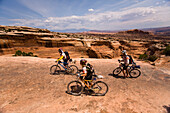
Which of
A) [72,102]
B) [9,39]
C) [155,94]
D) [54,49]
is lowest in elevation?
[155,94]

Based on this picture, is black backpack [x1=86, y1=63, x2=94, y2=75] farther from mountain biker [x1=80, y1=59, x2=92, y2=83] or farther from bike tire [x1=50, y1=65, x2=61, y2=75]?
bike tire [x1=50, y1=65, x2=61, y2=75]

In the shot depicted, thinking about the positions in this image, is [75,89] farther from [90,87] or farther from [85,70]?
[85,70]

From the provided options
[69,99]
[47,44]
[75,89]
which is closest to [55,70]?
[75,89]

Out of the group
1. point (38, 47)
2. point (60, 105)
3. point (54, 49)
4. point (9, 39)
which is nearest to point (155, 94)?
point (60, 105)

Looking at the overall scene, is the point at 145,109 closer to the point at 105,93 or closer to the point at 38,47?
the point at 105,93

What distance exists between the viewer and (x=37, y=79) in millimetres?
5996

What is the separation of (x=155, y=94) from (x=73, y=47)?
55.3 feet

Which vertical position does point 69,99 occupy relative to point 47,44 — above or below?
below

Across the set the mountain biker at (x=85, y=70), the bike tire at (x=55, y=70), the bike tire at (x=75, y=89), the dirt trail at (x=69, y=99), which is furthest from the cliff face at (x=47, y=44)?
the mountain biker at (x=85, y=70)

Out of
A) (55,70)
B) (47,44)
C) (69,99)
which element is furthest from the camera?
(47,44)

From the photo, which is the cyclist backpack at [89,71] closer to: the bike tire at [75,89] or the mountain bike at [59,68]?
the bike tire at [75,89]

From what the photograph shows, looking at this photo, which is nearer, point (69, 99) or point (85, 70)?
point (85, 70)

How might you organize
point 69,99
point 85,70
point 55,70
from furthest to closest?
point 55,70, point 69,99, point 85,70

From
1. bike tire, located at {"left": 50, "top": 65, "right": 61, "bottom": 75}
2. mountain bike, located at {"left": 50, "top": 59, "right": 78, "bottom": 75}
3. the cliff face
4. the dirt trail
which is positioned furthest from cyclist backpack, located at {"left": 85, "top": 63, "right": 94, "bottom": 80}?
the cliff face
